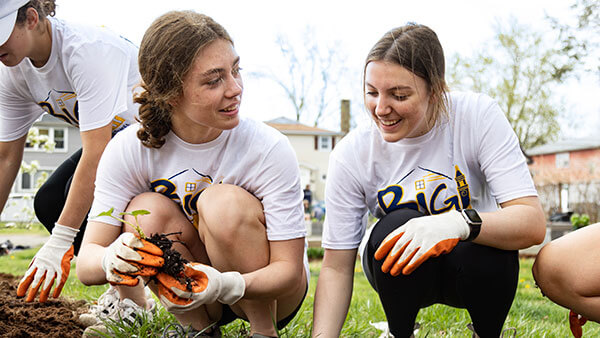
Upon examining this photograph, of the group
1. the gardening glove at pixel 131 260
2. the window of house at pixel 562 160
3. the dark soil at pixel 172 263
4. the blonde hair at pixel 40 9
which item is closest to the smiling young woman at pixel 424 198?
the dark soil at pixel 172 263

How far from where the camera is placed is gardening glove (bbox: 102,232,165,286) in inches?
61.0

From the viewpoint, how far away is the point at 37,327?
212cm

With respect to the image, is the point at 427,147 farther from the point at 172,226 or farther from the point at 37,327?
the point at 37,327

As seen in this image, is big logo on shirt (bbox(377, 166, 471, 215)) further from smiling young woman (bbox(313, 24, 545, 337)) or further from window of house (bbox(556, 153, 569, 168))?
window of house (bbox(556, 153, 569, 168))

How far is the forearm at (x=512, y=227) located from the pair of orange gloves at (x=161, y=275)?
0.75 m

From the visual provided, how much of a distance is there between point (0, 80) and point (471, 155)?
2.06 metres

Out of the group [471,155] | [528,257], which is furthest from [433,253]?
[528,257]

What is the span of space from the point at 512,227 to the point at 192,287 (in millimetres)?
926

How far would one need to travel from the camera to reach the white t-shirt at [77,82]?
2.36 m

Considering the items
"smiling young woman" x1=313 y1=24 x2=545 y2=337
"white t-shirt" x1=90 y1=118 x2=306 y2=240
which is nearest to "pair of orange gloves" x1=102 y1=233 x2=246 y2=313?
"white t-shirt" x1=90 y1=118 x2=306 y2=240

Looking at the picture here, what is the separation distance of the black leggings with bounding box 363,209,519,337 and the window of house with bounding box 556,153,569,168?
34.8 meters

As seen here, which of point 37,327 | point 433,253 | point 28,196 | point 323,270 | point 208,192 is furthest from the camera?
point 28,196

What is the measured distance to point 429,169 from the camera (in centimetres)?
192

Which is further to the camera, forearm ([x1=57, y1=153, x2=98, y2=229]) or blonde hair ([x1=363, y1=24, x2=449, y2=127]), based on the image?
forearm ([x1=57, y1=153, x2=98, y2=229])
